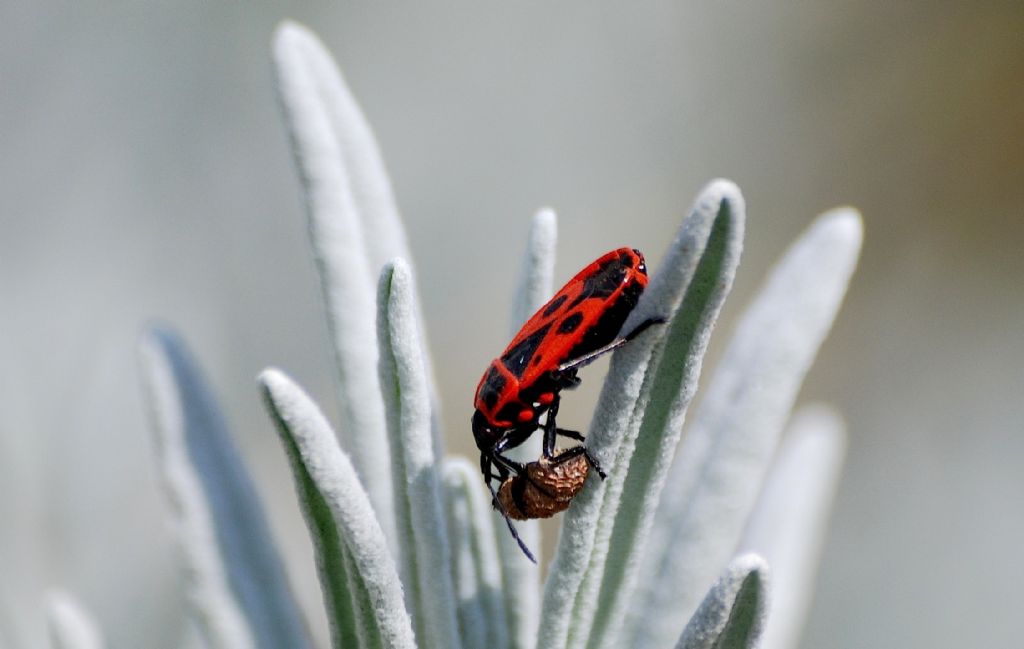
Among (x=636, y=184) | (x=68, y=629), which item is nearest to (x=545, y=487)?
(x=68, y=629)

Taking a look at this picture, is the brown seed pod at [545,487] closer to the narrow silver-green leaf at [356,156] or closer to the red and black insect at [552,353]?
the red and black insect at [552,353]

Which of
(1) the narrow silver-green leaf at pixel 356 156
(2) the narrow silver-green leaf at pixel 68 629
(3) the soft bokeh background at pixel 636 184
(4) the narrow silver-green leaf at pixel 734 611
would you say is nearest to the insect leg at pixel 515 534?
(1) the narrow silver-green leaf at pixel 356 156

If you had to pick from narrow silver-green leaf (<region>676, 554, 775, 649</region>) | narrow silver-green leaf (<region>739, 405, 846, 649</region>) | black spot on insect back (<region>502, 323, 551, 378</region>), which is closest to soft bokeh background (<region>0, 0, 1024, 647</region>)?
narrow silver-green leaf (<region>739, 405, 846, 649</region>)

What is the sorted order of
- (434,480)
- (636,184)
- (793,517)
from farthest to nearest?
(636,184), (793,517), (434,480)

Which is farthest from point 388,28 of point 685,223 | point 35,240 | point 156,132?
point 685,223

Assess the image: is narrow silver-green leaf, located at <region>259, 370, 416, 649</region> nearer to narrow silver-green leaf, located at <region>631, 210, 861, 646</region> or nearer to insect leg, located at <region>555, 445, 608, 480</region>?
insect leg, located at <region>555, 445, 608, 480</region>

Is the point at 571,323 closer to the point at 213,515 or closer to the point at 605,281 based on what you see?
the point at 605,281

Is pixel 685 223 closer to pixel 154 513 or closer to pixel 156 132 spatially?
pixel 154 513
